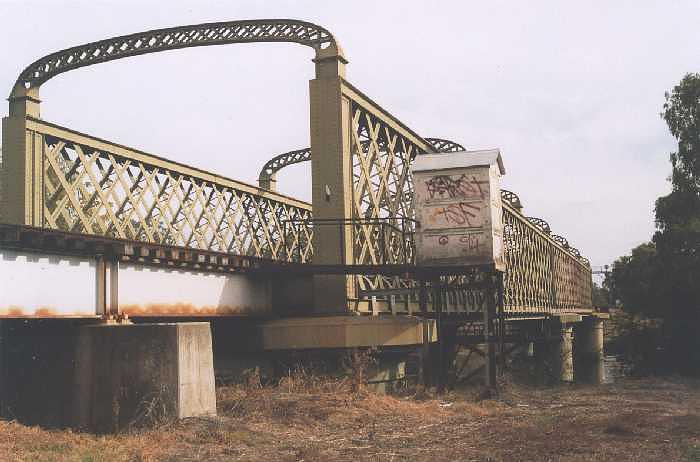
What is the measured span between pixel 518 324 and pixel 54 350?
36478mm

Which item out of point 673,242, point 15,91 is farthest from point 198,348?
point 673,242

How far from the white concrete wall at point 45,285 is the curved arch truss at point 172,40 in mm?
10981

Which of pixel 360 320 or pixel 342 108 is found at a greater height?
pixel 342 108

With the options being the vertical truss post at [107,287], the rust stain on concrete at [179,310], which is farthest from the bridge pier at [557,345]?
the vertical truss post at [107,287]

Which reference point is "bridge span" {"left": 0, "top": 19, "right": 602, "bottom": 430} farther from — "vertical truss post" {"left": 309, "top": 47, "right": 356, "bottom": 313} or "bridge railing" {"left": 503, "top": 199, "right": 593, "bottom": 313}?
"bridge railing" {"left": 503, "top": 199, "right": 593, "bottom": 313}

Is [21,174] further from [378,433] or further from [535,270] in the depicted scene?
[535,270]

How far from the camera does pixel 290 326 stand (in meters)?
20.8

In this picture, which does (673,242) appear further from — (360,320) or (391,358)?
(360,320)

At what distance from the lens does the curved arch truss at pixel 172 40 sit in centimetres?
2402

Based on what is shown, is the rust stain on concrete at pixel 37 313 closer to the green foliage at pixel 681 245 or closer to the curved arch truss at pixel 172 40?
the curved arch truss at pixel 172 40

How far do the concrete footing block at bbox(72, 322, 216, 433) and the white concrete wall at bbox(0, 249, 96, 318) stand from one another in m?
0.79

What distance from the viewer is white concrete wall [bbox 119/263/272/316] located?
16.9 m

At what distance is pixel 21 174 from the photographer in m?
24.2

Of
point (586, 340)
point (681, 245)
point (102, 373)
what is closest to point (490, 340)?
point (102, 373)
